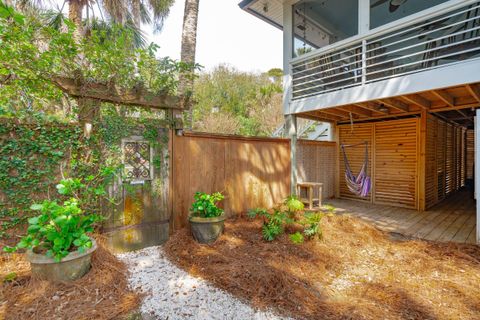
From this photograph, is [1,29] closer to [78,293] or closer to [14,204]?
[14,204]

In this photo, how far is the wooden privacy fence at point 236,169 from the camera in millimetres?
3430

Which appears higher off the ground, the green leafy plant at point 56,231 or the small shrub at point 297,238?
the green leafy plant at point 56,231

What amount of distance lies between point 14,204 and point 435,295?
13.4 feet

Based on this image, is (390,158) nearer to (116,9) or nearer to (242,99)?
(116,9)

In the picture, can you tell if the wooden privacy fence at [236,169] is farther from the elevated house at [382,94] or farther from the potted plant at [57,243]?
the potted plant at [57,243]

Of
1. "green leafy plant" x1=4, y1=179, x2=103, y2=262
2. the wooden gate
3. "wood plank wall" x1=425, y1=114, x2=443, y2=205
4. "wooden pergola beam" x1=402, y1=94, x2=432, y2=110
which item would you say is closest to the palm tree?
the wooden gate

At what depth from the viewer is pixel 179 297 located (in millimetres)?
2074

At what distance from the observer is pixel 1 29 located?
93.3 inches

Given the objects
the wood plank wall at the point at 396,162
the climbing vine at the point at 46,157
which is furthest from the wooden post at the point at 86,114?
the wood plank wall at the point at 396,162

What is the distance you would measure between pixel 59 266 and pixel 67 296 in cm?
26

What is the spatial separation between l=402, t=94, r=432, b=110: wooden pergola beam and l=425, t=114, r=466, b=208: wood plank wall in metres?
0.41

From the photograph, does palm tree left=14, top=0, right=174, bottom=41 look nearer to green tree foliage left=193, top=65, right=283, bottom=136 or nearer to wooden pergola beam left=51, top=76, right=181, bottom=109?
wooden pergola beam left=51, top=76, right=181, bottom=109

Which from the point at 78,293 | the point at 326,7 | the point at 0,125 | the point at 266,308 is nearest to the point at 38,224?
the point at 78,293

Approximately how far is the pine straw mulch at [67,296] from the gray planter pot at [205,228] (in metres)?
0.96
